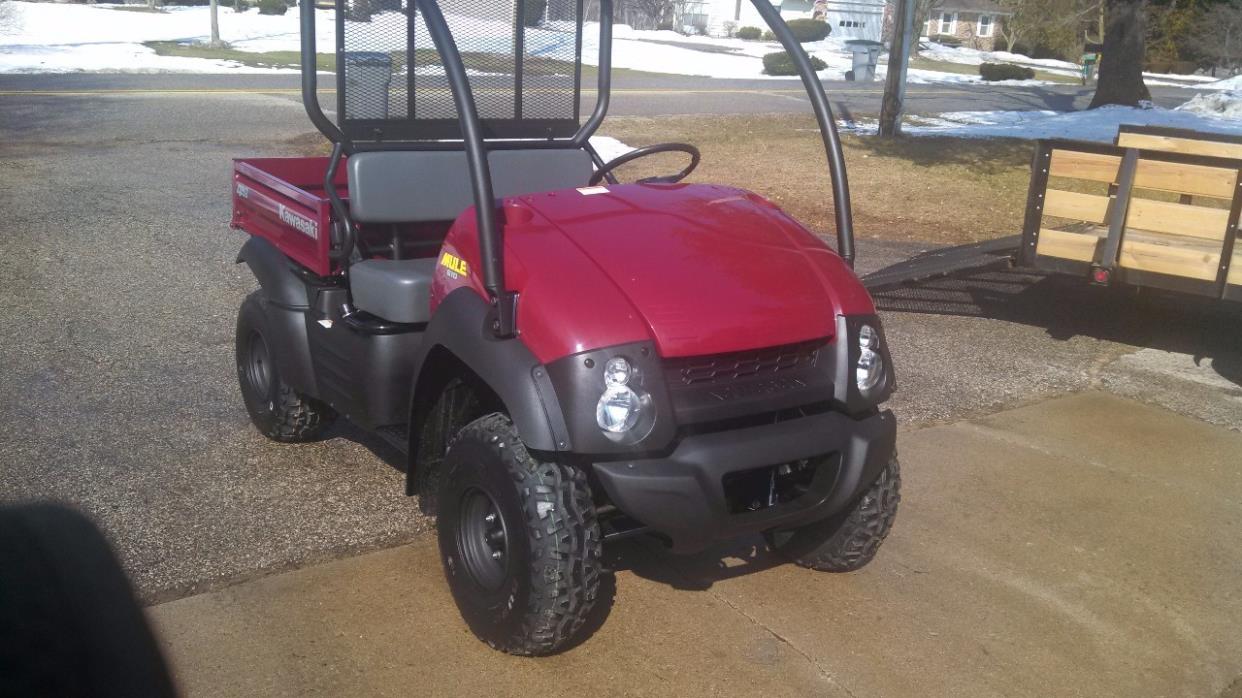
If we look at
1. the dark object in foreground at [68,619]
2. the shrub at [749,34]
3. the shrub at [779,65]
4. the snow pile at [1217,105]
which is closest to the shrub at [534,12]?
the dark object in foreground at [68,619]

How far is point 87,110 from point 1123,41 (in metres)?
Result: 16.3

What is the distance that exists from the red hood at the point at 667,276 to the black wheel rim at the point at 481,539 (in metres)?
0.57

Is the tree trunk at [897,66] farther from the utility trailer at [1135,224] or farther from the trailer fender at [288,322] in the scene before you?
the trailer fender at [288,322]

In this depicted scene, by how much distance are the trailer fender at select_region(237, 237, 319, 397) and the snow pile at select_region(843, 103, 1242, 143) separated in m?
12.3

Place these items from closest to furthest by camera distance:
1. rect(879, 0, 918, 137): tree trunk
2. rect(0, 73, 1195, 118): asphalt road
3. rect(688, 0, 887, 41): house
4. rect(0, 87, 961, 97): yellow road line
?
rect(879, 0, 918, 137): tree trunk → rect(0, 87, 961, 97): yellow road line → rect(0, 73, 1195, 118): asphalt road → rect(688, 0, 887, 41): house

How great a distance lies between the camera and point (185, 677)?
3.29m

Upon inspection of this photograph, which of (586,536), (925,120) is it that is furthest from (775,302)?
(925,120)

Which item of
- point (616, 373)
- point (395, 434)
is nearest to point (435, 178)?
point (395, 434)

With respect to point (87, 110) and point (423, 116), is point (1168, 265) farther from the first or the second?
Answer: point (87, 110)

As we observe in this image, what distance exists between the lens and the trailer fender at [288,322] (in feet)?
15.1

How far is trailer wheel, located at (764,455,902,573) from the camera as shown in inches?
148

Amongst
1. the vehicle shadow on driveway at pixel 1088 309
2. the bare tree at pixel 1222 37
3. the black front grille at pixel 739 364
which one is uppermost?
the bare tree at pixel 1222 37

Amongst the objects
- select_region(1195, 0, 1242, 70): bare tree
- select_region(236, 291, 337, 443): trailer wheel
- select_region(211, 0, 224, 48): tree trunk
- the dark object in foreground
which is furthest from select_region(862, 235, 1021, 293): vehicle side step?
select_region(1195, 0, 1242, 70): bare tree

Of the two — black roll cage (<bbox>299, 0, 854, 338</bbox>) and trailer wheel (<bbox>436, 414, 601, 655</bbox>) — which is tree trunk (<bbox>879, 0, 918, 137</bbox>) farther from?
trailer wheel (<bbox>436, 414, 601, 655</bbox>)
